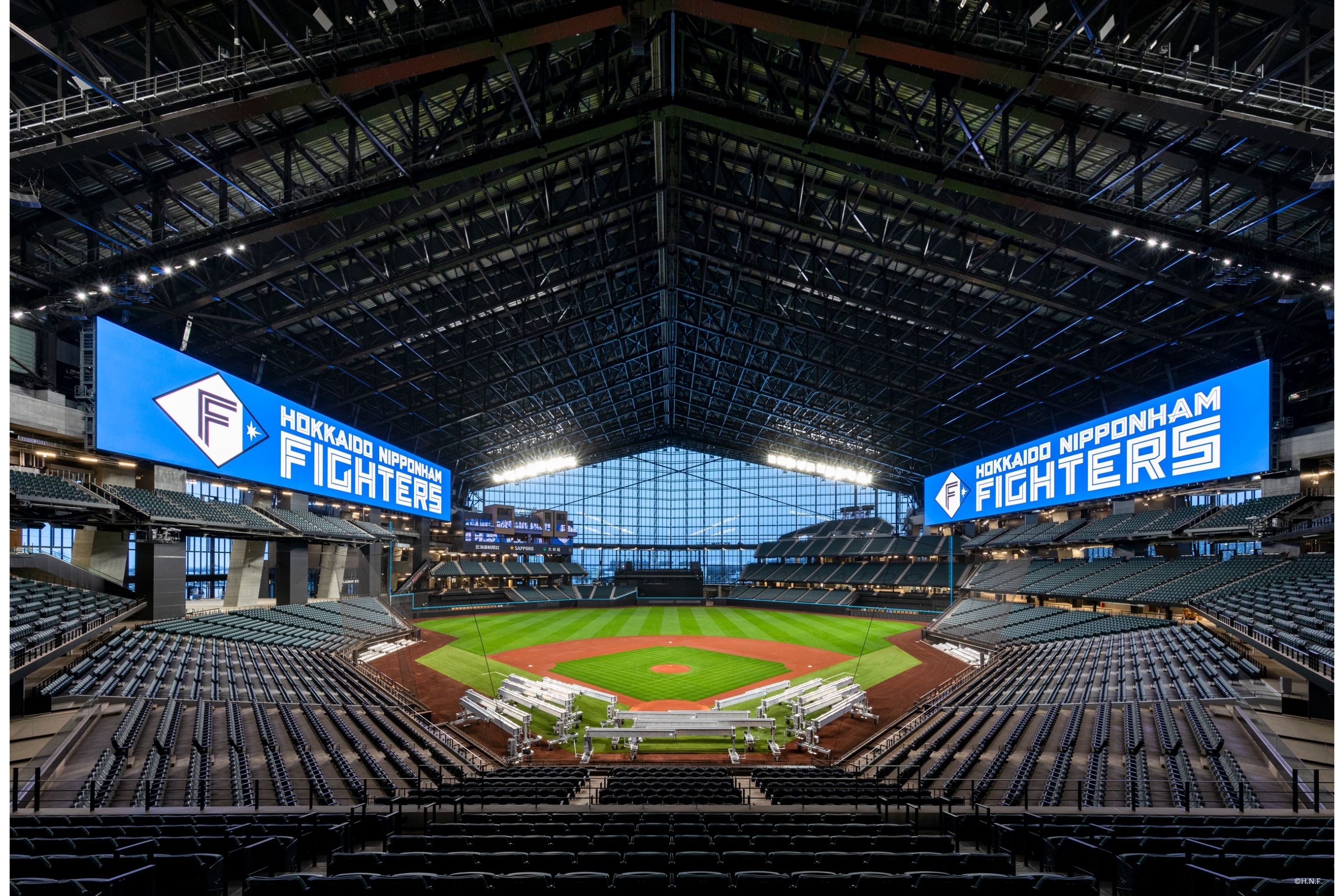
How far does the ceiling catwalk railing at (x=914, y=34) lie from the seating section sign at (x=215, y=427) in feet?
38.9

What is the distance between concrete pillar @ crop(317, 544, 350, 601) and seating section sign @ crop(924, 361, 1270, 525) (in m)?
46.3

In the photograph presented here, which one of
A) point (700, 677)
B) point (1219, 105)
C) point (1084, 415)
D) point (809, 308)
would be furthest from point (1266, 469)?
point (700, 677)

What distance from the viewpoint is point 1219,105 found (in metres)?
12.9

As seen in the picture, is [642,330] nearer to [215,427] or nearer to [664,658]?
[664,658]

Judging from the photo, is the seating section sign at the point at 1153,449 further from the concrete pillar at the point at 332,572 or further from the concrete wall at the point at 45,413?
the concrete wall at the point at 45,413

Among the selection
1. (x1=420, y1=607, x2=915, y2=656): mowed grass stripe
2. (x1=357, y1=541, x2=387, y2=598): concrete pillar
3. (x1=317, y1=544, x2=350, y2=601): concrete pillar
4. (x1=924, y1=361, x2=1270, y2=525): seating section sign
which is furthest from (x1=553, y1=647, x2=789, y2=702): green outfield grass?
(x1=924, y1=361, x2=1270, y2=525): seating section sign

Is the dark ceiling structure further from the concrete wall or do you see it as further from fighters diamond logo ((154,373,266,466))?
the concrete wall

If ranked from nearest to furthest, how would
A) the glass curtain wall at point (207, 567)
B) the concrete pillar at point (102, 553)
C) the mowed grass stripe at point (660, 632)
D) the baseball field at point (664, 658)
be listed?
the concrete pillar at point (102, 553)
the baseball field at point (664, 658)
the glass curtain wall at point (207, 567)
the mowed grass stripe at point (660, 632)

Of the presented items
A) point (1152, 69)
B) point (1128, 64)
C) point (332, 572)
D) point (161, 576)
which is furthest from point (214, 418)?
point (1152, 69)

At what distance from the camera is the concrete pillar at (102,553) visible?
78.9 ft

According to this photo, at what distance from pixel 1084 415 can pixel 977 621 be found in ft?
49.6

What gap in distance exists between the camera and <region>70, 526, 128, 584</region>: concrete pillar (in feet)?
78.9

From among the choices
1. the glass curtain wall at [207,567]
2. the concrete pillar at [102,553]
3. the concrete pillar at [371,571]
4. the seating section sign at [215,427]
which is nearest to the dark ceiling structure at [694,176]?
the seating section sign at [215,427]

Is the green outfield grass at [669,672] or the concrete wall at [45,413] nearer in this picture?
the concrete wall at [45,413]
